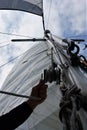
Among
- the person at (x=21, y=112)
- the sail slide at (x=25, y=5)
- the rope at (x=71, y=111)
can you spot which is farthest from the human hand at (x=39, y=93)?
the sail slide at (x=25, y=5)

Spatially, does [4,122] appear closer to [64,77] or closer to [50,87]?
[64,77]

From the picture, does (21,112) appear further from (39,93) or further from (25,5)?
(25,5)

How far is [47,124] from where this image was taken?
332 centimetres

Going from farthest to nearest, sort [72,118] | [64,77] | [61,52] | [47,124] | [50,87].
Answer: [50,87]
[61,52]
[47,124]
[64,77]
[72,118]

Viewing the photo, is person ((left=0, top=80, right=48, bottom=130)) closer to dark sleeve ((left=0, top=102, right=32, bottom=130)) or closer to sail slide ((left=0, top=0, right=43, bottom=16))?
dark sleeve ((left=0, top=102, right=32, bottom=130))

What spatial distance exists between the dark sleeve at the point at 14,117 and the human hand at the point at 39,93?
0.04 m

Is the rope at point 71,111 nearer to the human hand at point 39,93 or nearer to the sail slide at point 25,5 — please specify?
the human hand at point 39,93

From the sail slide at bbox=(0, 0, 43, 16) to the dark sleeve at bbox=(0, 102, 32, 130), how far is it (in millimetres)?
5041

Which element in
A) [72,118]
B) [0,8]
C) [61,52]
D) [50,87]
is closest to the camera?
[72,118]

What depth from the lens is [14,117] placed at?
7.00 ft

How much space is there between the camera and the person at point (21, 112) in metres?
2.10

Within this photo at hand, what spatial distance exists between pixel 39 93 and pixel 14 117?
206 millimetres

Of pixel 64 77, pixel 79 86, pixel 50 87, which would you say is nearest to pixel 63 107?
pixel 79 86

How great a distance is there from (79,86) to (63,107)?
0.15 meters
